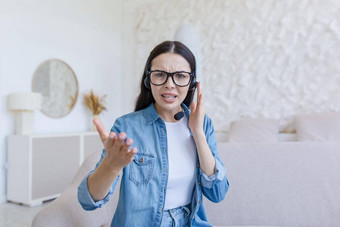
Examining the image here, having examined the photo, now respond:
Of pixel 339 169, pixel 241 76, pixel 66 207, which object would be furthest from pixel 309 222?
pixel 241 76

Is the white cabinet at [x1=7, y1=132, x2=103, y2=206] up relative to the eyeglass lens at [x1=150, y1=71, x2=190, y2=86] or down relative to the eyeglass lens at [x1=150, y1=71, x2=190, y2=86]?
down

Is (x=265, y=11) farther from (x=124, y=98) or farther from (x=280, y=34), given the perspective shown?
(x=124, y=98)

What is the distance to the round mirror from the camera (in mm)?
3871

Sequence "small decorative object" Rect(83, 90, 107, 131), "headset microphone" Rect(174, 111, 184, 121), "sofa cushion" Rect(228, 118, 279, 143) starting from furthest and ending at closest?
"small decorative object" Rect(83, 90, 107, 131)
"sofa cushion" Rect(228, 118, 279, 143)
"headset microphone" Rect(174, 111, 184, 121)

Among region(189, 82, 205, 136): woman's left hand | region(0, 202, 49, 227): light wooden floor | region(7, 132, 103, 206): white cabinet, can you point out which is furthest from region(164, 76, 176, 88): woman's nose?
region(7, 132, 103, 206): white cabinet

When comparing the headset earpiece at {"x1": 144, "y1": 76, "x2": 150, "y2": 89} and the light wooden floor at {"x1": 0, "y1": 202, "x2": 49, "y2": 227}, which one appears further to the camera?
the light wooden floor at {"x1": 0, "y1": 202, "x2": 49, "y2": 227}

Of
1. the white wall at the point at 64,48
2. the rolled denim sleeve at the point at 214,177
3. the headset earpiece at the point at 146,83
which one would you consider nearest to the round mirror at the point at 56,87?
the white wall at the point at 64,48

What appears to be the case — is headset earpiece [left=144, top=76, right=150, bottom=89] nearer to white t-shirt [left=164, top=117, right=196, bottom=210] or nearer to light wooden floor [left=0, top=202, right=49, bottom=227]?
white t-shirt [left=164, top=117, right=196, bottom=210]

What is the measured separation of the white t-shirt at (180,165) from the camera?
1.13 metres

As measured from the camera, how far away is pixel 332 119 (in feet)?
9.71

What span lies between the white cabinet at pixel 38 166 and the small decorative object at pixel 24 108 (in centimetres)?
15

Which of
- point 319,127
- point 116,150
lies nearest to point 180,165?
point 116,150

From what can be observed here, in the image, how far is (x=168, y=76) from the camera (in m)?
1.11

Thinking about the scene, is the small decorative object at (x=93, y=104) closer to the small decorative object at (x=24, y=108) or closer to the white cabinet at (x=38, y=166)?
the white cabinet at (x=38, y=166)
